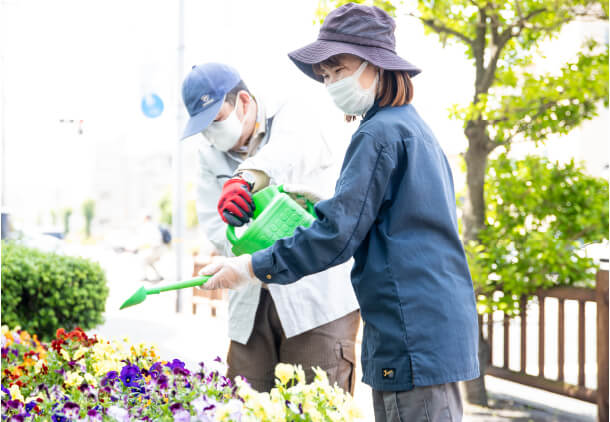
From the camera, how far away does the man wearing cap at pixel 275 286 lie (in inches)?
90.4

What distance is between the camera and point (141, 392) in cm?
206

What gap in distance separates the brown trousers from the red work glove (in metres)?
0.46

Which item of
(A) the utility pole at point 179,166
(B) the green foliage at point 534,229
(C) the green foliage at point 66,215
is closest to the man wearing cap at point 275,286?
(B) the green foliage at point 534,229

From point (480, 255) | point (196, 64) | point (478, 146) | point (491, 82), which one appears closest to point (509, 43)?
point (491, 82)

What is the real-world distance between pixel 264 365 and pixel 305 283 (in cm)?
35

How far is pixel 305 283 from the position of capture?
233 cm

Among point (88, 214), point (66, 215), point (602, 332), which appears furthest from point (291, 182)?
point (66, 215)

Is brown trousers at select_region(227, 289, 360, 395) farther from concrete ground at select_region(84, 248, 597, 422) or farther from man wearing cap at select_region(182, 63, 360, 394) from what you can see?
concrete ground at select_region(84, 248, 597, 422)

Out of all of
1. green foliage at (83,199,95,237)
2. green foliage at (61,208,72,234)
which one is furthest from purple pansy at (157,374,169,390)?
green foliage at (61,208,72,234)

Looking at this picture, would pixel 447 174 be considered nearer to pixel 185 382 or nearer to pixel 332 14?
pixel 332 14

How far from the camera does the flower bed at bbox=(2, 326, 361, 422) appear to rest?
4.98 feet

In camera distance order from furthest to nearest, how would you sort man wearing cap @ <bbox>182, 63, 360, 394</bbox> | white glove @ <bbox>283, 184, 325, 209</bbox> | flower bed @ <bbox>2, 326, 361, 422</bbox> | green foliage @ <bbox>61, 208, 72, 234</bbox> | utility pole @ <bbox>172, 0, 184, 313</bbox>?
1. green foliage @ <bbox>61, 208, 72, 234</bbox>
2. utility pole @ <bbox>172, 0, 184, 313</bbox>
3. man wearing cap @ <bbox>182, 63, 360, 394</bbox>
4. white glove @ <bbox>283, 184, 325, 209</bbox>
5. flower bed @ <bbox>2, 326, 361, 422</bbox>

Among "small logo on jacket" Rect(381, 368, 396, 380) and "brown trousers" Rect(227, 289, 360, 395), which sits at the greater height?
"small logo on jacket" Rect(381, 368, 396, 380)

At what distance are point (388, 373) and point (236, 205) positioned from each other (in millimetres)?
683
